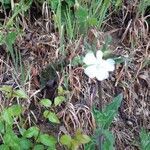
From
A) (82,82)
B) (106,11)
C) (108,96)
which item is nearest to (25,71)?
(82,82)

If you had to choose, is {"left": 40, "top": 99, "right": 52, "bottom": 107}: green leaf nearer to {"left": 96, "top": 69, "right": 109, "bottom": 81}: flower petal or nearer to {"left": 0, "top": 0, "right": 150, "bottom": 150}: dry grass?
{"left": 0, "top": 0, "right": 150, "bottom": 150}: dry grass

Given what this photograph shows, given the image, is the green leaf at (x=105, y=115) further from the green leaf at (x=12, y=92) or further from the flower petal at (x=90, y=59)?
the green leaf at (x=12, y=92)

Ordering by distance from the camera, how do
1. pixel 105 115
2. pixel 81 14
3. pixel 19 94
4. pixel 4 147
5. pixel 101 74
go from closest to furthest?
pixel 101 74
pixel 105 115
pixel 4 147
pixel 19 94
pixel 81 14

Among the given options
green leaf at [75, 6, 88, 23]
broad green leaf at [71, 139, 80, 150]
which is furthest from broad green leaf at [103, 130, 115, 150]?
green leaf at [75, 6, 88, 23]

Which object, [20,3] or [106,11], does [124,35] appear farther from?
[20,3]

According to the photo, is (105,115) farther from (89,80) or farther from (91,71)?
(89,80)

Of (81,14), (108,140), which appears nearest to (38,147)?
(108,140)

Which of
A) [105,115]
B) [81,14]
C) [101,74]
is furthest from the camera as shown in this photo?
[81,14]
